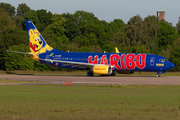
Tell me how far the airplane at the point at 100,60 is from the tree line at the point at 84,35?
14508mm

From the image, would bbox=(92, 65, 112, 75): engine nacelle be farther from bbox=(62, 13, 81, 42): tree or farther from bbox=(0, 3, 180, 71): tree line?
bbox=(62, 13, 81, 42): tree

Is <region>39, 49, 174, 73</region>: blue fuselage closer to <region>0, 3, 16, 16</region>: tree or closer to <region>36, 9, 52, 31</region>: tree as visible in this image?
<region>36, 9, 52, 31</region>: tree

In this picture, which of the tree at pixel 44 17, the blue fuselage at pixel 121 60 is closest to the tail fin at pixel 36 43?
the blue fuselage at pixel 121 60

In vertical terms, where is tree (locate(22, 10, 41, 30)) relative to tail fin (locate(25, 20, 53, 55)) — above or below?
above

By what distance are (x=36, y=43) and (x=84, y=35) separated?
74354 millimetres

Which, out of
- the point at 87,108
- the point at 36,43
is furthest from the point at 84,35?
the point at 87,108

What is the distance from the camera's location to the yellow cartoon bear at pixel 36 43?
60719 mm

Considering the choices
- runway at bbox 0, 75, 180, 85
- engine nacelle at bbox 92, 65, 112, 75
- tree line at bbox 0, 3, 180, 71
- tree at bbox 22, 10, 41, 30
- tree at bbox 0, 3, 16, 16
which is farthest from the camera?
tree at bbox 0, 3, 16, 16

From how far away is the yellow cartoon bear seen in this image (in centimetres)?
6072

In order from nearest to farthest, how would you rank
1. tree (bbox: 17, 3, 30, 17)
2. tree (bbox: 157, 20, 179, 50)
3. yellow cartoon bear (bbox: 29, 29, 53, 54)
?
yellow cartoon bear (bbox: 29, 29, 53, 54) < tree (bbox: 157, 20, 179, 50) < tree (bbox: 17, 3, 30, 17)

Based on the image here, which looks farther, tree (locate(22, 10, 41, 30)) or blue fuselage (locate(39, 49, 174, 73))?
tree (locate(22, 10, 41, 30))

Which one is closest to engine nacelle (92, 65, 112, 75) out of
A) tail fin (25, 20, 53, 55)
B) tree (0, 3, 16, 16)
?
tail fin (25, 20, 53, 55)

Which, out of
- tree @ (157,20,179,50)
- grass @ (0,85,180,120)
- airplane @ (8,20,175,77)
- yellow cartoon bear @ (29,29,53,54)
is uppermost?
tree @ (157,20,179,50)

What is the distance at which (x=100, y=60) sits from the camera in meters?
55.5
